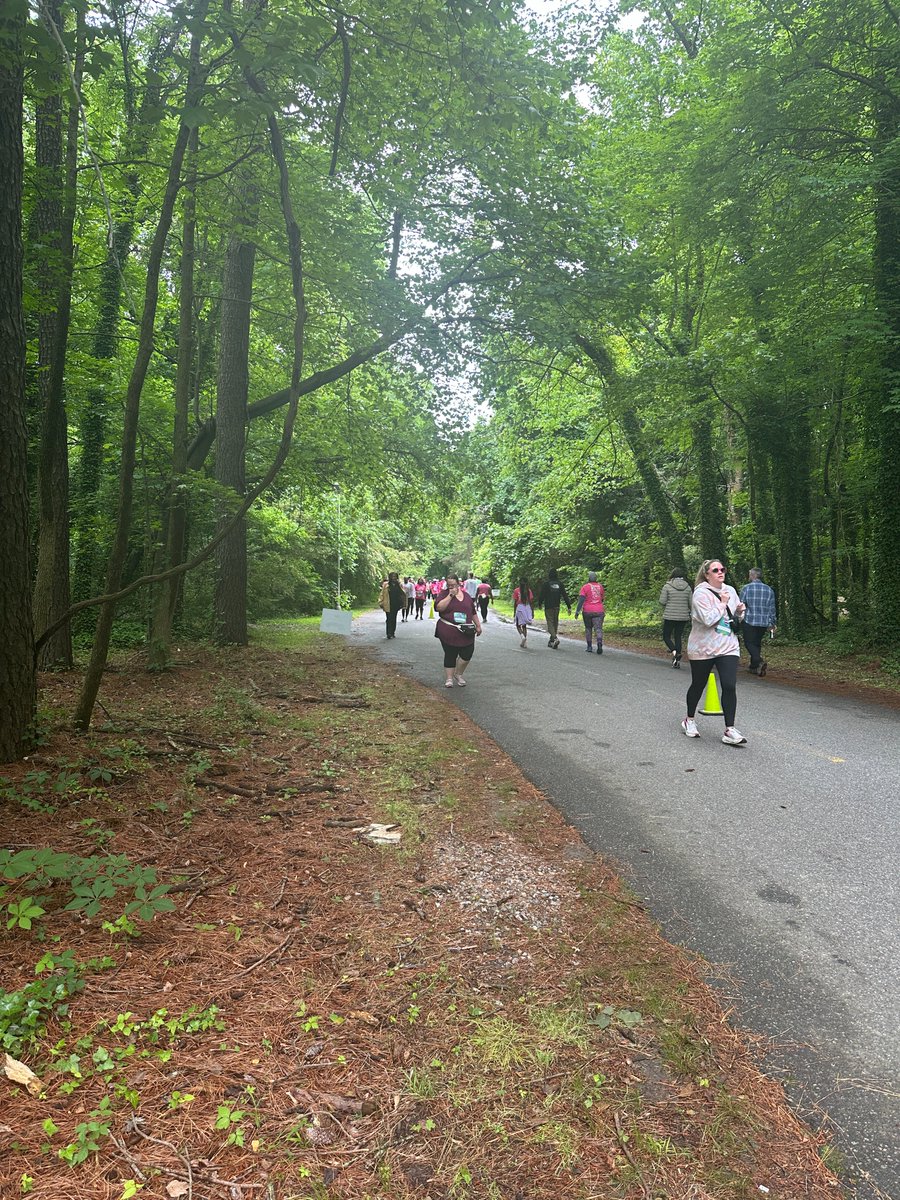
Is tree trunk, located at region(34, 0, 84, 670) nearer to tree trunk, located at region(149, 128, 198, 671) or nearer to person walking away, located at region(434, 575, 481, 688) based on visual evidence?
tree trunk, located at region(149, 128, 198, 671)

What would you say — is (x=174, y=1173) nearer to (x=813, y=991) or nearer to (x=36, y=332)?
(x=813, y=991)

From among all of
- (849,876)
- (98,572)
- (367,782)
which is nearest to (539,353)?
(98,572)

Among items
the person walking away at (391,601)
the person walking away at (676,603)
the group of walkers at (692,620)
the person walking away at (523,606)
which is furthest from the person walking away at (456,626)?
the person walking away at (391,601)

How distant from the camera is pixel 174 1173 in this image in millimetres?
1820

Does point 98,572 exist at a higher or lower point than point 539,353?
lower

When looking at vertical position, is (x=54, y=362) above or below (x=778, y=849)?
above

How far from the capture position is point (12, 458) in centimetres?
445

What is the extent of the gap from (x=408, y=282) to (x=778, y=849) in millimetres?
10969

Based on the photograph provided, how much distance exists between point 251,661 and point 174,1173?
31.6 ft

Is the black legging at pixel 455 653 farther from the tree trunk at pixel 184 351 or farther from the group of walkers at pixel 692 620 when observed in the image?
the tree trunk at pixel 184 351

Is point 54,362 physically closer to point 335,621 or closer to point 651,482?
point 335,621

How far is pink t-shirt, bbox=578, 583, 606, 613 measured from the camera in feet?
50.3

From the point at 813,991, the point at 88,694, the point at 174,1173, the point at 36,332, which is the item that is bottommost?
the point at 813,991

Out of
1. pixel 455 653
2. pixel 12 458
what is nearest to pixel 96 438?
pixel 455 653
